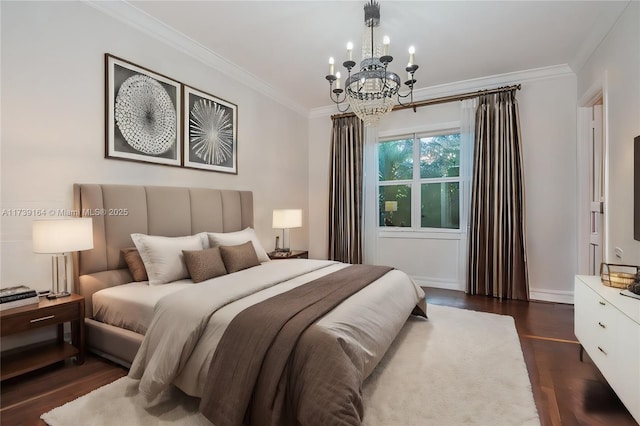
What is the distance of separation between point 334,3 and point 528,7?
166 centimetres

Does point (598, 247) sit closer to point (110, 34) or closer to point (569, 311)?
point (569, 311)

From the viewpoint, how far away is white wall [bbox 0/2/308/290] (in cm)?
221

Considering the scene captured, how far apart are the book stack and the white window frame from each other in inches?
159

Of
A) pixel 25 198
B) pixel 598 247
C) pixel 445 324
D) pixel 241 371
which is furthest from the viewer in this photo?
pixel 598 247

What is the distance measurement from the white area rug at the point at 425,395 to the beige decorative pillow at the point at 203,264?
838 mm

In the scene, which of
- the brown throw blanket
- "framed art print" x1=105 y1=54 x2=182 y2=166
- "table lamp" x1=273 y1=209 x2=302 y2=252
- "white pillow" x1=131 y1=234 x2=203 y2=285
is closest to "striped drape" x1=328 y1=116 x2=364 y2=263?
"table lamp" x1=273 y1=209 x2=302 y2=252

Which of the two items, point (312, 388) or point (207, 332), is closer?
point (312, 388)

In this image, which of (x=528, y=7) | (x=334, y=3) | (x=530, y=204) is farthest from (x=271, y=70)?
(x=530, y=204)

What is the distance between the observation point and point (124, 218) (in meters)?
2.77

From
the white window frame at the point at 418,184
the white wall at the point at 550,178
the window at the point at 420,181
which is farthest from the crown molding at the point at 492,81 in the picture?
the window at the point at 420,181

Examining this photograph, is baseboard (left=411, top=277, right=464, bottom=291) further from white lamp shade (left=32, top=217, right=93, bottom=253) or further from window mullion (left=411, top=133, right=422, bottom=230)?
white lamp shade (left=32, top=217, right=93, bottom=253)

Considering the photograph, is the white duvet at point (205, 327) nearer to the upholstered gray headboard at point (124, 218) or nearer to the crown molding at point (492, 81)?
the upholstered gray headboard at point (124, 218)

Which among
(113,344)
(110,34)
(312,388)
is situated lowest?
(113,344)

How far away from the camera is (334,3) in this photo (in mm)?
2725
